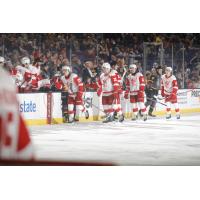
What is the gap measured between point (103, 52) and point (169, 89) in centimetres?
86

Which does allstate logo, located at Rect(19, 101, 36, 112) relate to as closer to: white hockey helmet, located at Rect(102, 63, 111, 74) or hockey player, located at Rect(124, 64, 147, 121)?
white hockey helmet, located at Rect(102, 63, 111, 74)

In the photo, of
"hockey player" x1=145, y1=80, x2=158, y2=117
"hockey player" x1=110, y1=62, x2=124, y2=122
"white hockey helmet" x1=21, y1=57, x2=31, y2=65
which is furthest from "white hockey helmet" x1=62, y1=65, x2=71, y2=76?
"hockey player" x1=145, y1=80, x2=158, y2=117

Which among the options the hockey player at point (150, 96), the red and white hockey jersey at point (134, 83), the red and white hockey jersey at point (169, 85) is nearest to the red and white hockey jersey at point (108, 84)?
the red and white hockey jersey at point (134, 83)

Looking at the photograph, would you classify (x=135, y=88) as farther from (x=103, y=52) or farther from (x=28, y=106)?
(x=28, y=106)

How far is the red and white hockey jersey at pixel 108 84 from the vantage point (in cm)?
528

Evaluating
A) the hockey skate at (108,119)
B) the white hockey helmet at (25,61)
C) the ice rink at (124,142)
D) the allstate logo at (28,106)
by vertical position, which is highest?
the white hockey helmet at (25,61)

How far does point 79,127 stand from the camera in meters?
5.18

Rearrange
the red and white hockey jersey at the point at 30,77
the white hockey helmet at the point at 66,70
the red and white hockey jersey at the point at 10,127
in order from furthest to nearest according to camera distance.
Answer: the white hockey helmet at the point at 66,70 → the red and white hockey jersey at the point at 30,77 → the red and white hockey jersey at the point at 10,127

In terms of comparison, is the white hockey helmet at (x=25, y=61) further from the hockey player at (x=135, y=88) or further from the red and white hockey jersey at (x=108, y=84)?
the hockey player at (x=135, y=88)

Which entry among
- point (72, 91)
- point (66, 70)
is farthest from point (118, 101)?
point (66, 70)

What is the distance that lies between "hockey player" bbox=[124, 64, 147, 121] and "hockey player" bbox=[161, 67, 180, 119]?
0.24m

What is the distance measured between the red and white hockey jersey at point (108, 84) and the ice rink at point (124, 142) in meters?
0.33

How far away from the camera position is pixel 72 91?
17.1 feet
